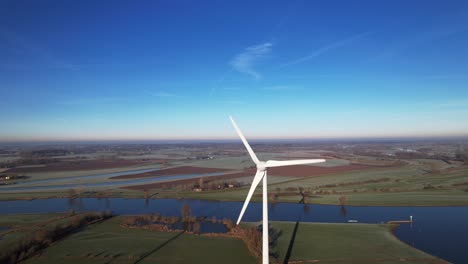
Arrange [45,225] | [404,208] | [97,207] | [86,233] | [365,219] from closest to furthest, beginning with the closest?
[86,233] → [45,225] → [365,219] → [404,208] → [97,207]

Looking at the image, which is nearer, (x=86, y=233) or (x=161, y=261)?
(x=161, y=261)

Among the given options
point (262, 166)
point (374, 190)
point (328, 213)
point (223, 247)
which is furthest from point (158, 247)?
point (374, 190)

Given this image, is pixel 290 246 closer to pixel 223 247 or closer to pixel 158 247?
pixel 223 247

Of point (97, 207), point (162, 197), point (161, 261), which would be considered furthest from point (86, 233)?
point (162, 197)

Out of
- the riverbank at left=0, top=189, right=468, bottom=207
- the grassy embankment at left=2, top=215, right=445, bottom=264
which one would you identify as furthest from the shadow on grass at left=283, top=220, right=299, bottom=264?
the riverbank at left=0, top=189, right=468, bottom=207

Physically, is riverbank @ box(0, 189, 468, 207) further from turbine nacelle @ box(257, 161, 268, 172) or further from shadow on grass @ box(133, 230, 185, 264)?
turbine nacelle @ box(257, 161, 268, 172)

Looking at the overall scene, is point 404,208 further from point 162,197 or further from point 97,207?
point 97,207

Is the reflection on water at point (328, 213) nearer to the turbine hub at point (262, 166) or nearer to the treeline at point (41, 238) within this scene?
the treeline at point (41, 238)
